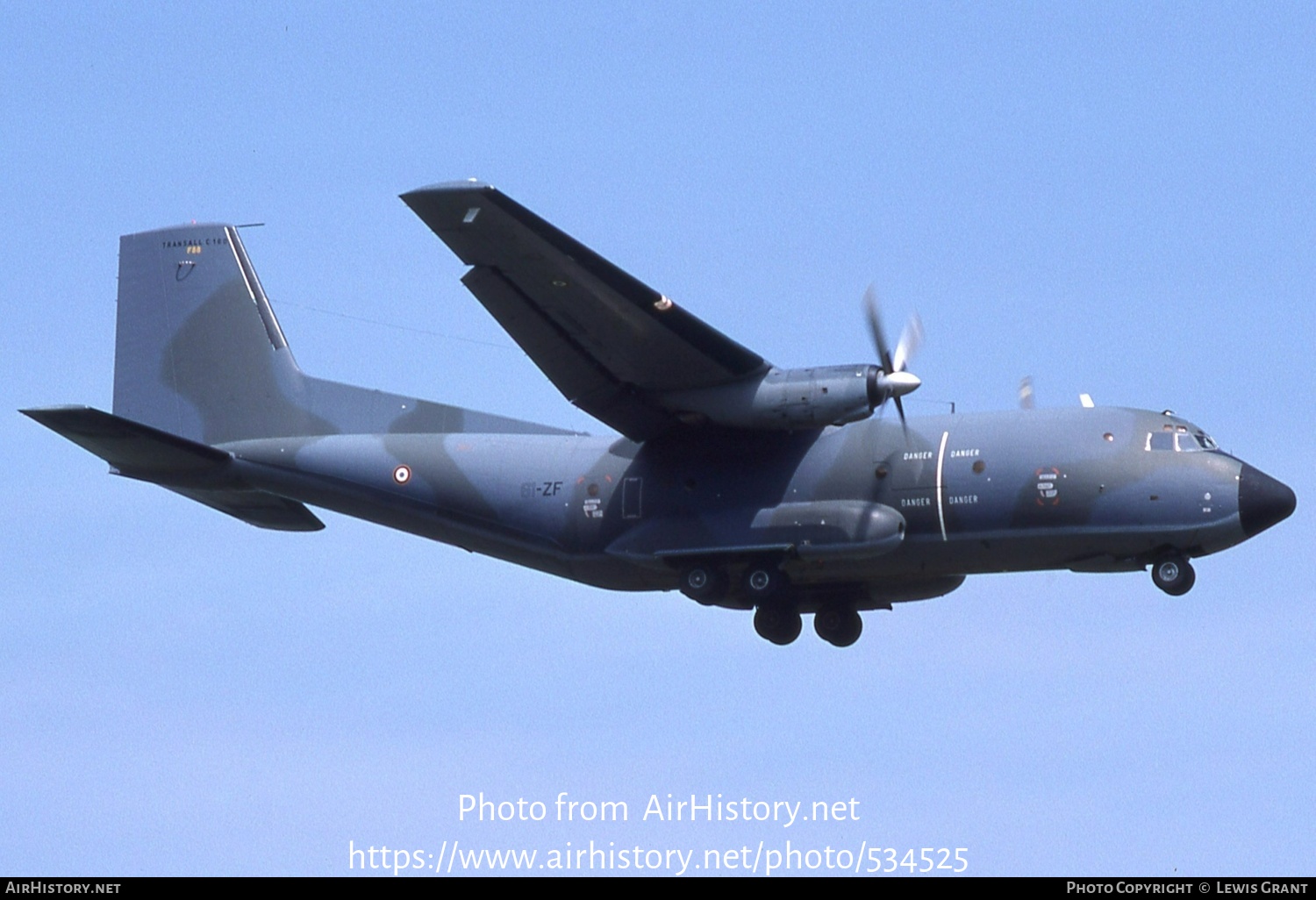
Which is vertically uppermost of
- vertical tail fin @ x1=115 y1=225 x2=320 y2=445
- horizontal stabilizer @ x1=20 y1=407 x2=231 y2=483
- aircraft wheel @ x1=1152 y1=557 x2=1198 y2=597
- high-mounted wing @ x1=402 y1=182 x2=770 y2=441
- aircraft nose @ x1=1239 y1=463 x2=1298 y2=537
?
vertical tail fin @ x1=115 y1=225 x2=320 y2=445

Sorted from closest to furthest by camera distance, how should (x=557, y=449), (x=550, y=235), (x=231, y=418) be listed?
(x=550, y=235), (x=557, y=449), (x=231, y=418)

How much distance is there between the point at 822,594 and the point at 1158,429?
5.26m

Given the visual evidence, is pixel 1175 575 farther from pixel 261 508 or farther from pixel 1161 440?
pixel 261 508

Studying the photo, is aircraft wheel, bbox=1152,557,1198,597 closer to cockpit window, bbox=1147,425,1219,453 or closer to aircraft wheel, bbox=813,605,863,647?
cockpit window, bbox=1147,425,1219,453

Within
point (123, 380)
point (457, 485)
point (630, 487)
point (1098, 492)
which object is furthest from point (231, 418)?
point (1098, 492)

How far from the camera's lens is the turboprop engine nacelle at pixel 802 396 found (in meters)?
25.2

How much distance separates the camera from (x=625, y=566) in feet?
90.3

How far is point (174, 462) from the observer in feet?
93.4

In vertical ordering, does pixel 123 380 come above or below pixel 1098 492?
above

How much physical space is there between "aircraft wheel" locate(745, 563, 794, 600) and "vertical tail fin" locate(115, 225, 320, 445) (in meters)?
7.35

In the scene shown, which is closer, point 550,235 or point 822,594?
point 550,235

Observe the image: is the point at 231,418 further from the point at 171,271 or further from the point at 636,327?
the point at 636,327

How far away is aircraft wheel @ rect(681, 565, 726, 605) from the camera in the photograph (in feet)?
87.4

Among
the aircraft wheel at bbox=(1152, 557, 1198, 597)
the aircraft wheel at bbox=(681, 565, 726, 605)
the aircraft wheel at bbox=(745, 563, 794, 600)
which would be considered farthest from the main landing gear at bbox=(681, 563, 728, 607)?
the aircraft wheel at bbox=(1152, 557, 1198, 597)
